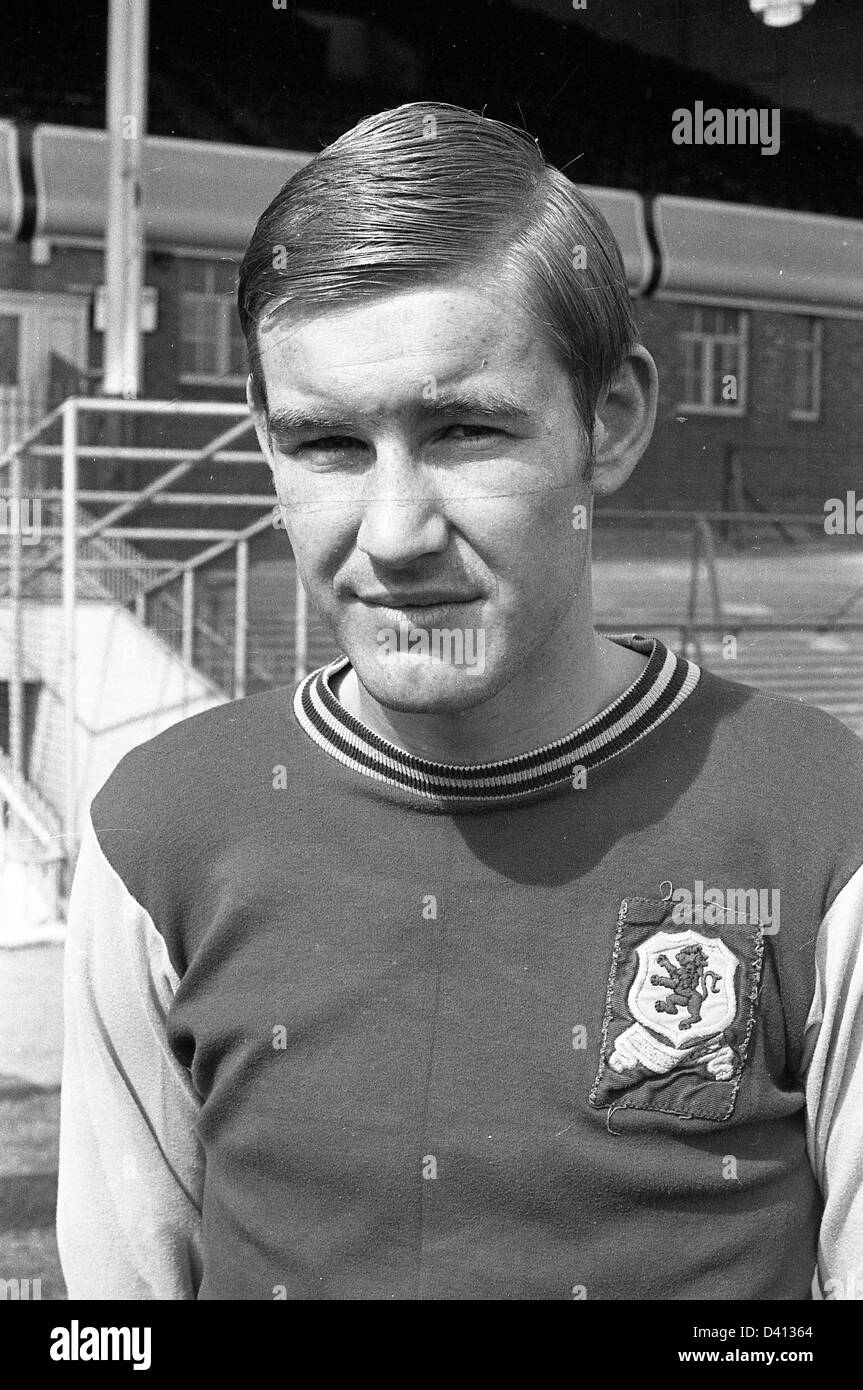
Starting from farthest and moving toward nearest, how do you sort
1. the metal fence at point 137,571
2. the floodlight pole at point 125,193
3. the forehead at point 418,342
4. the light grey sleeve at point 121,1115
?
→ the metal fence at point 137,571, the floodlight pole at point 125,193, the light grey sleeve at point 121,1115, the forehead at point 418,342

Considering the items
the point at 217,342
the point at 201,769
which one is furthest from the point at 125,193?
the point at 201,769

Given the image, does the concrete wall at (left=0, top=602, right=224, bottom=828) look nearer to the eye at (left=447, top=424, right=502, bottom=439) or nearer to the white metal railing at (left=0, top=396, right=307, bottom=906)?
the white metal railing at (left=0, top=396, right=307, bottom=906)

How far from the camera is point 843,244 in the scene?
99 centimetres

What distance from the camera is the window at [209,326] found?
40.8 inches

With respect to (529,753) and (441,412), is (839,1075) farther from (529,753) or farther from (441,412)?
(441,412)

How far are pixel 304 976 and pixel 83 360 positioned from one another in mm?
979

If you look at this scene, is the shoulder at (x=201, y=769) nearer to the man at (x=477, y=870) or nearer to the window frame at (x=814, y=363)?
the man at (x=477, y=870)

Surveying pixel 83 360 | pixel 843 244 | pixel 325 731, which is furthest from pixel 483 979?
pixel 83 360

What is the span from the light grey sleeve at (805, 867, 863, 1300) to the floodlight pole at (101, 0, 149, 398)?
768mm

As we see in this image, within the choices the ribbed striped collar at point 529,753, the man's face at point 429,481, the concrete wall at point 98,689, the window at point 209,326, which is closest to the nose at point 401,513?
the man's face at point 429,481

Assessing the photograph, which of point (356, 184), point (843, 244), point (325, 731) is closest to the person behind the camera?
point (356, 184)

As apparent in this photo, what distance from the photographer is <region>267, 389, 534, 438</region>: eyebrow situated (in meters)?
0.59

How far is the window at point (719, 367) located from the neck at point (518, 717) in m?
0.49
